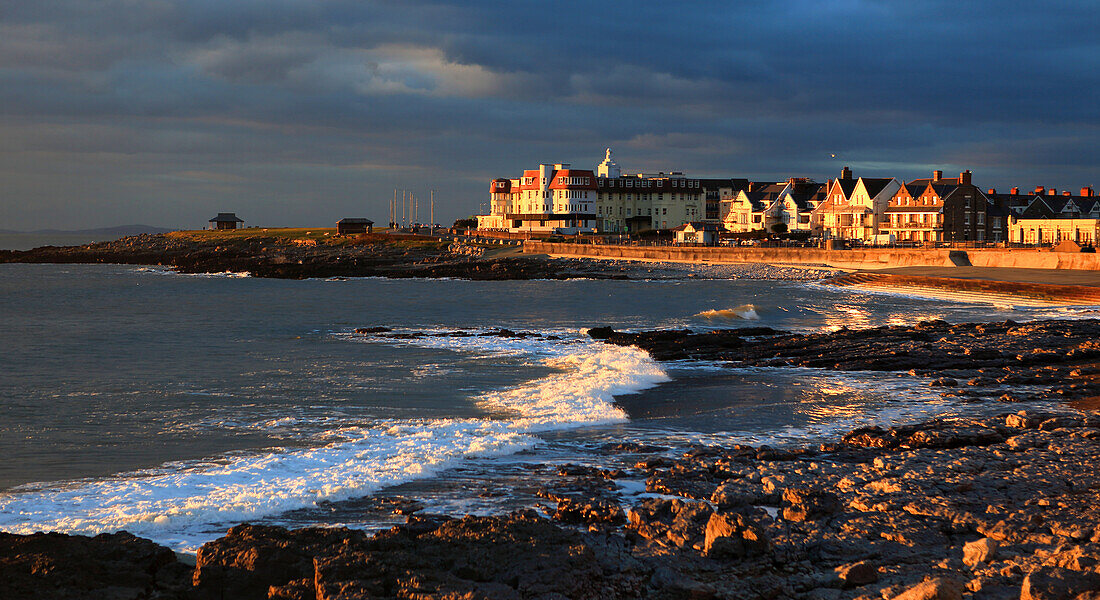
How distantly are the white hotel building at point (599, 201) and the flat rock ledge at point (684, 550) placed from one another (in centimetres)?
11789

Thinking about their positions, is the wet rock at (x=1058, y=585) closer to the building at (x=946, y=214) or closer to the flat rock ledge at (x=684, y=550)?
the flat rock ledge at (x=684, y=550)

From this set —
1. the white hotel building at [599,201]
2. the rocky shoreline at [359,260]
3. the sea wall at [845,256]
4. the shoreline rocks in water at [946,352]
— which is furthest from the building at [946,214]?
the shoreline rocks in water at [946,352]

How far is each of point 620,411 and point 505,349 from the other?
10.8 meters

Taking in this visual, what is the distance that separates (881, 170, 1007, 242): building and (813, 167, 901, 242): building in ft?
6.14

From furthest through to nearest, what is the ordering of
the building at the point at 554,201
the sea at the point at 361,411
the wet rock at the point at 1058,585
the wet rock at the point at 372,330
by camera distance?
the building at the point at 554,201 → the wet rock at the point at 372,330 → the sea at the point at 361,411 → the wet rock at the point at 1058,585

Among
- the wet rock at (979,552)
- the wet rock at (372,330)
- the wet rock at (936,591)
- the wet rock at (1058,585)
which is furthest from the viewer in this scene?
the wet rock at (372,330)

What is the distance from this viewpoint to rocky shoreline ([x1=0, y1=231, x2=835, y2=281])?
7112 cm

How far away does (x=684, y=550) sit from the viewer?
24.2 feet

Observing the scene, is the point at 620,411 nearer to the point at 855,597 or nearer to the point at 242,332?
the point at 855,597

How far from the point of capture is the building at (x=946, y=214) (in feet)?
305

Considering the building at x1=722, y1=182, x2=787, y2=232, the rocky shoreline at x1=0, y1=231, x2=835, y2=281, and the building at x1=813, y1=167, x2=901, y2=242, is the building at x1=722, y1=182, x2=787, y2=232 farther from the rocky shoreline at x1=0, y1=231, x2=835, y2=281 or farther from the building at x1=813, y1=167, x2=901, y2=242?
the rocky shoreline at x1=0, y1=231, x2=835, y2=281

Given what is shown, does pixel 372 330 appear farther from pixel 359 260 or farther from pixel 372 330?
pixel 359 260

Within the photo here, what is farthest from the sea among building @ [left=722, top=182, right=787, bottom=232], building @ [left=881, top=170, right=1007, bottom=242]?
building @ [left=722, top=182, right=787, bottom=232]

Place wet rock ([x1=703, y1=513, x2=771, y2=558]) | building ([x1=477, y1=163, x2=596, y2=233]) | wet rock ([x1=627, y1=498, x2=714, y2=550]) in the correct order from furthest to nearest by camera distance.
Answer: building ([x1=477, y1=163, x2=596, y2=233]) → wet rock ([x1=627, y1=498, x2=714, y2=550]) → wet rock ([x1=703, y1=513, x2=771, y2=558])
